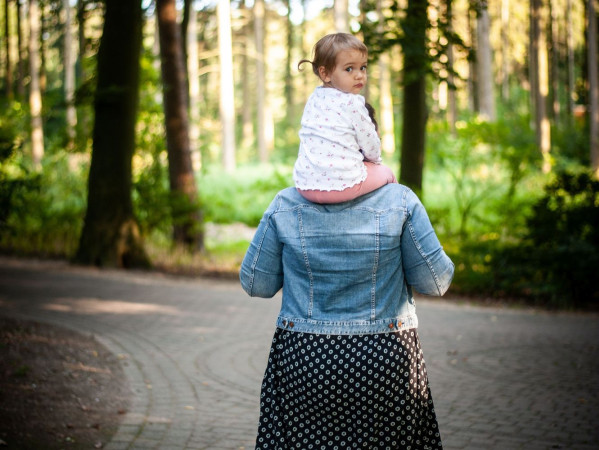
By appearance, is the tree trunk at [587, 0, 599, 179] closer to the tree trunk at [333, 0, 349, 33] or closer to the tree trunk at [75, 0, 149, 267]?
the tree trunk at [333, 0, 349, 33]

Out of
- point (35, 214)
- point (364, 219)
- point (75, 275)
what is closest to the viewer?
point (364, 219)

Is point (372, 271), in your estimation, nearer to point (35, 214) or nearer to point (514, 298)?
point (514, 298)

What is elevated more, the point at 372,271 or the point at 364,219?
the point at 364,219

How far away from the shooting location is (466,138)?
1778 cm

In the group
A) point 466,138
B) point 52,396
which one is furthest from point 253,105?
point 52,396

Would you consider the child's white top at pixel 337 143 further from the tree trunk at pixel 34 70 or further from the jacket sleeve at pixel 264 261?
the tree trunk at pixel 34 70

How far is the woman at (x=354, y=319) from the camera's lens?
8.30 ft

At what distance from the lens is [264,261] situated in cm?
267

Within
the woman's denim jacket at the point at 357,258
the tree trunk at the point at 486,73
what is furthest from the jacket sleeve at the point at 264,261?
the tree trunk at the point at 486,73

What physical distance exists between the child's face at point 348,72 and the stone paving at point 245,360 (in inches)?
112

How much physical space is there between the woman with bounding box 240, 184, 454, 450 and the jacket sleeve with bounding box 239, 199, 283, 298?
0.03 metres

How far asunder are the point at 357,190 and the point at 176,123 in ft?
44.9

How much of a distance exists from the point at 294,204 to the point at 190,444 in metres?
2.58

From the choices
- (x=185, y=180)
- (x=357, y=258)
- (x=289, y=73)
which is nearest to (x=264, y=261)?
(x=357, y=258)
